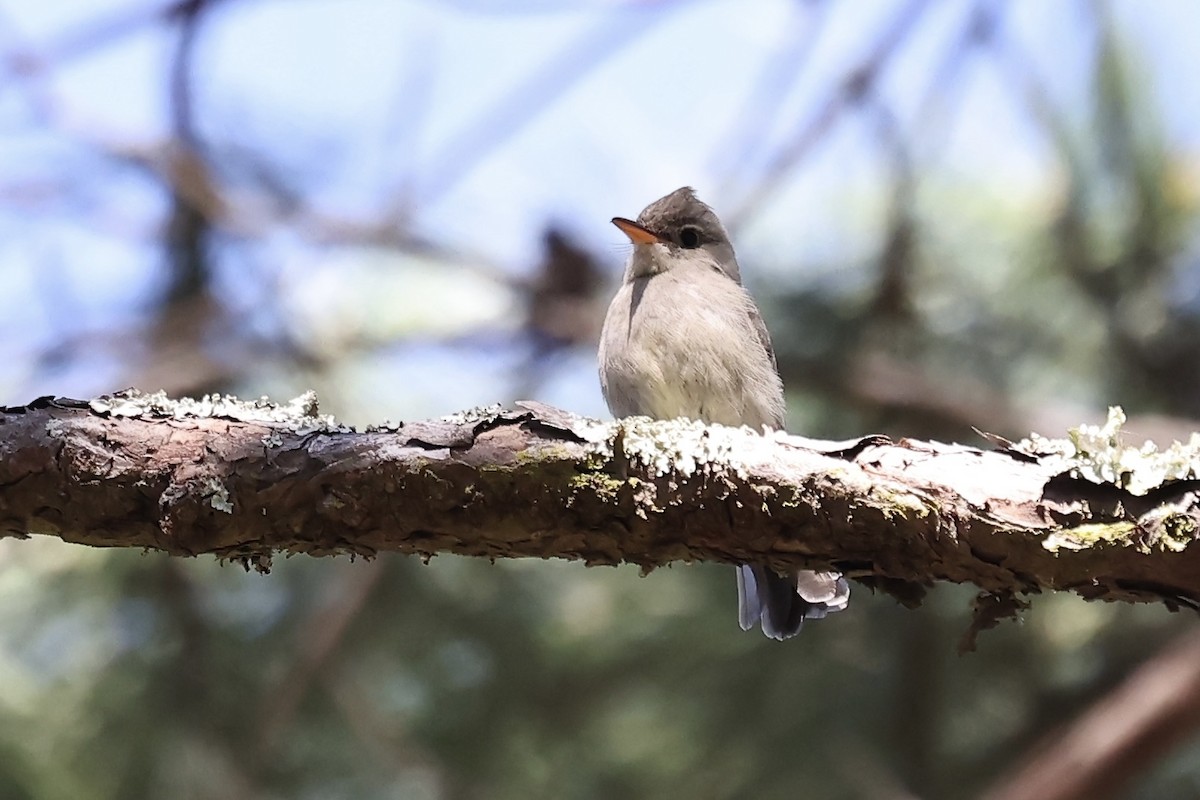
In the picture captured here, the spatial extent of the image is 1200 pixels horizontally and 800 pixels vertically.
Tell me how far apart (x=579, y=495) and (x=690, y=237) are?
2.08m

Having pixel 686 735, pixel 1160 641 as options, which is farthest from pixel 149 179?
pixel 1160 641

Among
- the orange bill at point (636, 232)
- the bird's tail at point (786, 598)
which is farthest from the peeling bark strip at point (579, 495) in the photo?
the orange bill at point (636, 232)

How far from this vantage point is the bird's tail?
2850mm

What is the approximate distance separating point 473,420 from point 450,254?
2.84 metres

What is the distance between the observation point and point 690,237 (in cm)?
406

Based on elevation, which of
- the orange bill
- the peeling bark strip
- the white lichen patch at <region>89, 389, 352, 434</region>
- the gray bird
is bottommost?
the peeling bark strip

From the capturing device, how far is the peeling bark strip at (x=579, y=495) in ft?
6.85

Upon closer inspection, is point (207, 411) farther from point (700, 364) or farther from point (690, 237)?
point (690, 237)

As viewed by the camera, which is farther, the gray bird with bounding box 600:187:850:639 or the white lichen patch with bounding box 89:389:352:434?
the gray bird with bounding box 600:187:850:639

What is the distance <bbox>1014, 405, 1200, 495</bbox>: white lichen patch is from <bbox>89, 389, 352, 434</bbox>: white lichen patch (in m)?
1.22

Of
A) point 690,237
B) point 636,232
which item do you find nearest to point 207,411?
point 636,232

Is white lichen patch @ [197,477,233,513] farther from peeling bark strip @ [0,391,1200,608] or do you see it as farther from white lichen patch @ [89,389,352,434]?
white lichen patch @ [89,389,352,434]

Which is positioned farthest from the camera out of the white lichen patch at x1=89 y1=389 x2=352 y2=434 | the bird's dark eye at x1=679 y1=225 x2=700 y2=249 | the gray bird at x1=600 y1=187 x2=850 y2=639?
the bird's dark eye at x1=679 y1=225 x2=700 y2=249

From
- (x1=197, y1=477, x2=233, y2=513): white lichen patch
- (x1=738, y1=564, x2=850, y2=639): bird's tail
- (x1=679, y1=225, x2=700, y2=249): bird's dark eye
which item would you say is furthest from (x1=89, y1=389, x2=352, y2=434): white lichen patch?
(x1=679, y1=225, x2=700, y2=249): bird's dark eye
